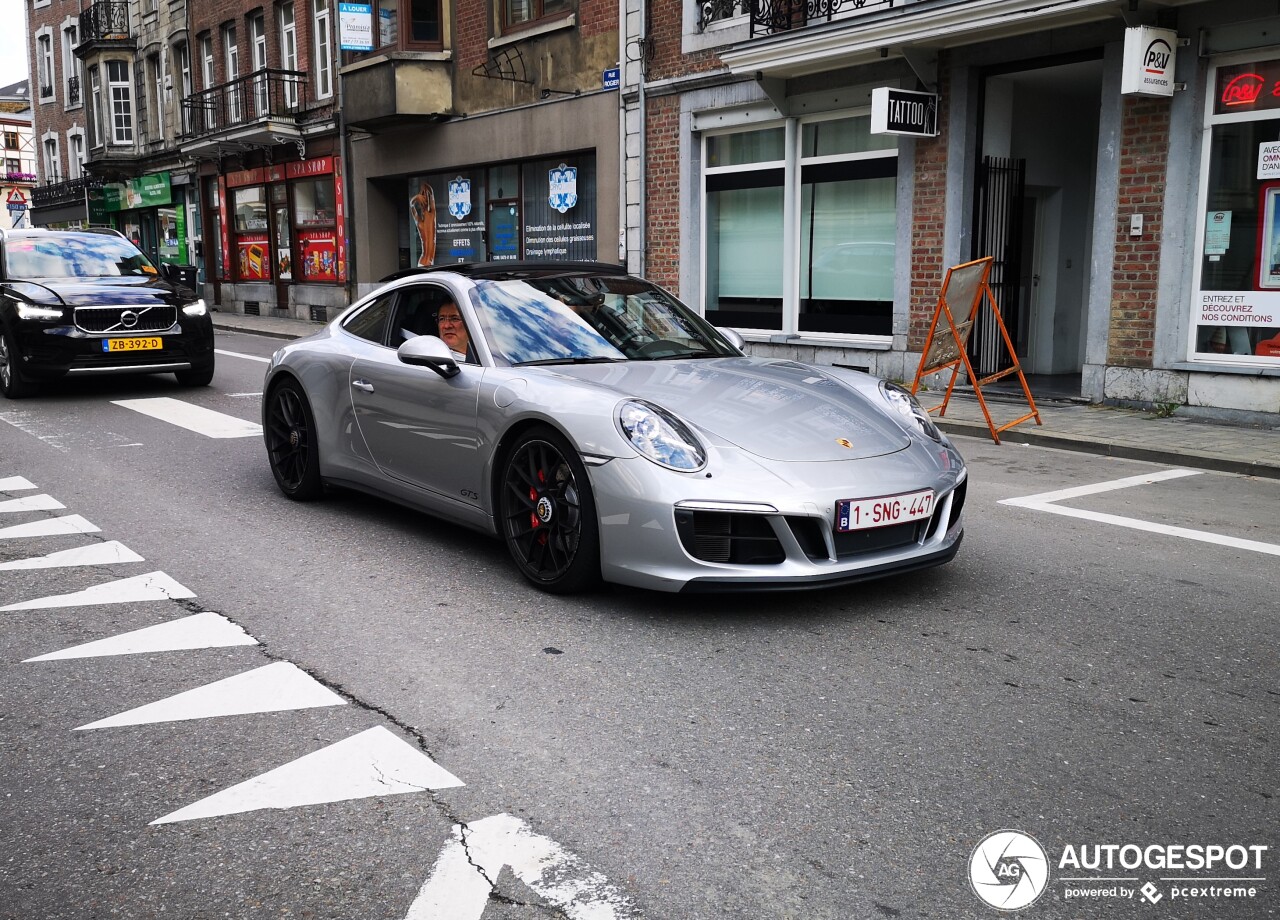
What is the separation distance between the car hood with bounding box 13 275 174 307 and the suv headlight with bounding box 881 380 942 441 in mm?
8942

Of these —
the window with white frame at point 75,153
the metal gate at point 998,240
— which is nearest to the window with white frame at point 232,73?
the window with white frame at point 75,153

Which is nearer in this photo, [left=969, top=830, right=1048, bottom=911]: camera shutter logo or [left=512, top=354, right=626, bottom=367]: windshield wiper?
[left=969, top=830, right=1048, bottom=911]: camera shutter logo

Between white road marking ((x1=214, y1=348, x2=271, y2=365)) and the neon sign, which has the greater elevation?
the neon sign

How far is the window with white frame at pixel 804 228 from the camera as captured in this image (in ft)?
48.5

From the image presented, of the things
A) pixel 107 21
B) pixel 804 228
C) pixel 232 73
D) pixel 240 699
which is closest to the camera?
pixel 240 699

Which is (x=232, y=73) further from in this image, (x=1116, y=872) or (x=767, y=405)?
(x=1116, y=872)

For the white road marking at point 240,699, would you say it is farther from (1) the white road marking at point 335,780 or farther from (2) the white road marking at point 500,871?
(2) the white road marking at point 500,871

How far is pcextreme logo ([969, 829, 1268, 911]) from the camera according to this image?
2689 millimetres

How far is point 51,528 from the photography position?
644cm

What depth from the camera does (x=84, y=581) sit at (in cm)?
539

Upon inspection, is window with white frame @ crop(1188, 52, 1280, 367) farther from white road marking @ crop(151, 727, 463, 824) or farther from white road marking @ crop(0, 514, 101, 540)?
white road marking @ crop(151, 727, 463, 824)

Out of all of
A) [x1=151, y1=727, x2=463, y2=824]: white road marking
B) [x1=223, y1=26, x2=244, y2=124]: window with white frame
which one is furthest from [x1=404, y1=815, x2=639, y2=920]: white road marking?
[x1=223, y1=26, x2=244, y2=124]: window with white frame

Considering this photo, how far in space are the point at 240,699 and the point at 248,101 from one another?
1124 inches

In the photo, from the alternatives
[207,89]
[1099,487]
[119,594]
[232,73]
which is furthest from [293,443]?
[232,73]
